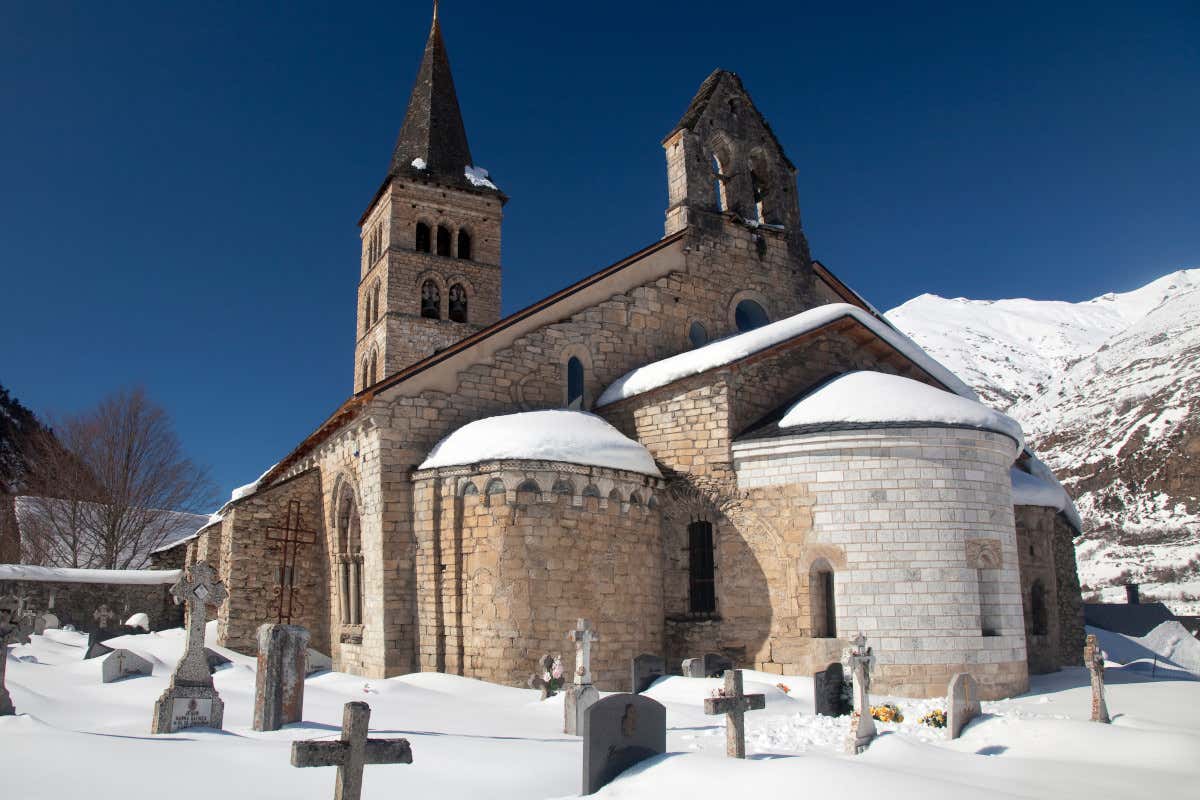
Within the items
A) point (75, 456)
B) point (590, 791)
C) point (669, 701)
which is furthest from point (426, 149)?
point (590, 791)

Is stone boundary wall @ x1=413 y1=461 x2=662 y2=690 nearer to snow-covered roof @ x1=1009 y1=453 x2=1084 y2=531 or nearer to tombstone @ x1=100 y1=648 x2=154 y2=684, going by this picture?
tombstone @ x1=100 y1=648 x2=154 y2=684

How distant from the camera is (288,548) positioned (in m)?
20.1

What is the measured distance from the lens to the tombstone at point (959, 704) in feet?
36.6

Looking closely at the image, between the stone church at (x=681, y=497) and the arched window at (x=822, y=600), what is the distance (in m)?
0.04

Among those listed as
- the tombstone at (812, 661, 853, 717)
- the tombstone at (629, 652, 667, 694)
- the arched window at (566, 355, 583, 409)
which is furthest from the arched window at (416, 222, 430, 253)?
the tombstone at (812, 661, 853, 717)

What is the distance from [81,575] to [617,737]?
24.0m

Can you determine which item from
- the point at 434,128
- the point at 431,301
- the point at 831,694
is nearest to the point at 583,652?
the point at 831,694

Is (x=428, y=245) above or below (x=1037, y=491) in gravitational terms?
above

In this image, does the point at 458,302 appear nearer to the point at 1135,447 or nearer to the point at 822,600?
the point at 822,600

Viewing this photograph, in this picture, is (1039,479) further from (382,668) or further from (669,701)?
(382,668)

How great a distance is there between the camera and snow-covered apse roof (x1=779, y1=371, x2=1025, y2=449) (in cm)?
1559

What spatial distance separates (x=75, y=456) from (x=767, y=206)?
28212mm

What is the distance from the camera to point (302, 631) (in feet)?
36.4

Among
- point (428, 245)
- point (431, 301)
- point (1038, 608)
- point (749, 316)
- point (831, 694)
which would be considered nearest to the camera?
point (831, 694)
